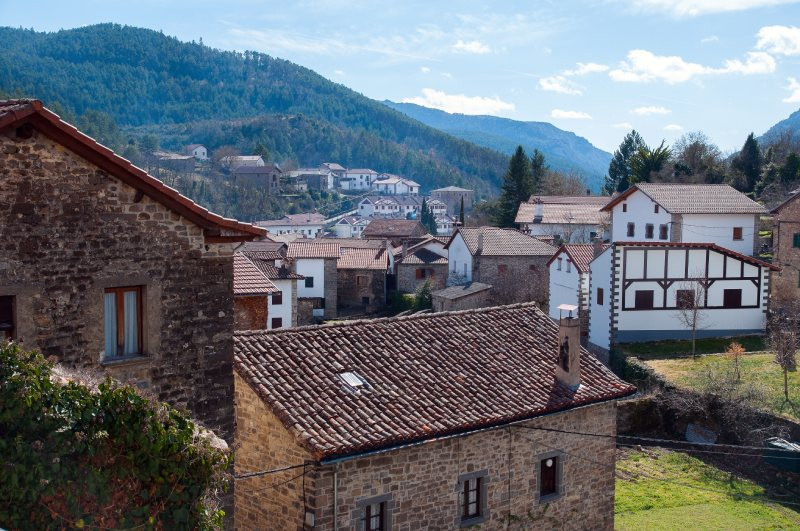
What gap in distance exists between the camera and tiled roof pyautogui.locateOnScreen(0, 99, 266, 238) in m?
9.05

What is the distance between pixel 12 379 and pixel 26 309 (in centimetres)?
215

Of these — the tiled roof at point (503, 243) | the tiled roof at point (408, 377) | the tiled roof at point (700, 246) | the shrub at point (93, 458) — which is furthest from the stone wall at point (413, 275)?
the shrub at point (93, 458)

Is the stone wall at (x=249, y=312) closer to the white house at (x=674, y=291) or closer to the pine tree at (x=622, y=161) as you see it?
the white house at (x=674, y=291)

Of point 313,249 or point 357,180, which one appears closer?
point 313,249

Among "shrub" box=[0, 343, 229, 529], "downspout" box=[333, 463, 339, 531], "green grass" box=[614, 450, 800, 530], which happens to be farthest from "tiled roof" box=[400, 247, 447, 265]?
"shrub" box=[0, 343, 229, 529]

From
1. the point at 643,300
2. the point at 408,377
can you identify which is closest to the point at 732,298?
the point at 643,300

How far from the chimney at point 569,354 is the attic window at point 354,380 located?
4.26 metres

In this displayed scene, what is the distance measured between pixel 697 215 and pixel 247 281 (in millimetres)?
31306

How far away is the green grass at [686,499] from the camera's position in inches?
796

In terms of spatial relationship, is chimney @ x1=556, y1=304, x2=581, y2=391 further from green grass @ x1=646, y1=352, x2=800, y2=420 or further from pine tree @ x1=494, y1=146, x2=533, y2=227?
pine tree @ x1=494, y1=146, x2=533, y2=227

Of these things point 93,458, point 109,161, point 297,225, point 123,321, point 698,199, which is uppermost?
point 698,199

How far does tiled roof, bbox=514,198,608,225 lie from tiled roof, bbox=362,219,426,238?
11334 millimetres

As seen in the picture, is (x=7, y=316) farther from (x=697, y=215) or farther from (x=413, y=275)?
(x=413, y=275)

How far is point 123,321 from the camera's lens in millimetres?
10352
